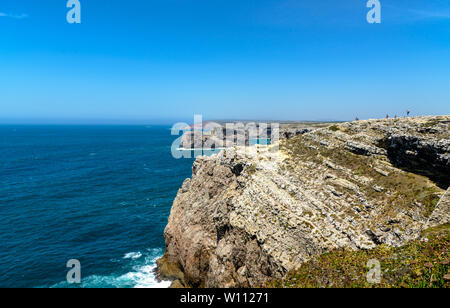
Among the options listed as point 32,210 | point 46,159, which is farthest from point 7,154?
point 32,210

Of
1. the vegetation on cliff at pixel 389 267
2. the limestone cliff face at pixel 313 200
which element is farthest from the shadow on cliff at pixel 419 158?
the vegetation on cliff at pixel 389 267

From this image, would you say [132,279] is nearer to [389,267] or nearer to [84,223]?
[84,223]

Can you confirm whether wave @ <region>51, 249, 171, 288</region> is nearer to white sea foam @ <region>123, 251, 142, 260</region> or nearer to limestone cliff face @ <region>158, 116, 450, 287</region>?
white sea foam @ <region>123, 251, 142, 260</region>

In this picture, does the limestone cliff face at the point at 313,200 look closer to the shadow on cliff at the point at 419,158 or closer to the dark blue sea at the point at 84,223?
the shadow on cliff at the point at 419,158

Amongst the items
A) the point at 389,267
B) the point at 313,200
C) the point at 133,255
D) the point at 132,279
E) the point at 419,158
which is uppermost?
the point at 419,158

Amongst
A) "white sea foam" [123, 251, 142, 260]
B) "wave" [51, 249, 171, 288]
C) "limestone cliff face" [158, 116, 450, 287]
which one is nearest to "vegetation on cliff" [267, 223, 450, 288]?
"limestone cliff face" [158, 116, 450, 287]

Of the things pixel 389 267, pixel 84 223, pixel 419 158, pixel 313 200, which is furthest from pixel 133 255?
pixel 419 158

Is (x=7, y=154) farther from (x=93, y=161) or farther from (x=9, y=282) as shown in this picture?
(x=9, y=282)
